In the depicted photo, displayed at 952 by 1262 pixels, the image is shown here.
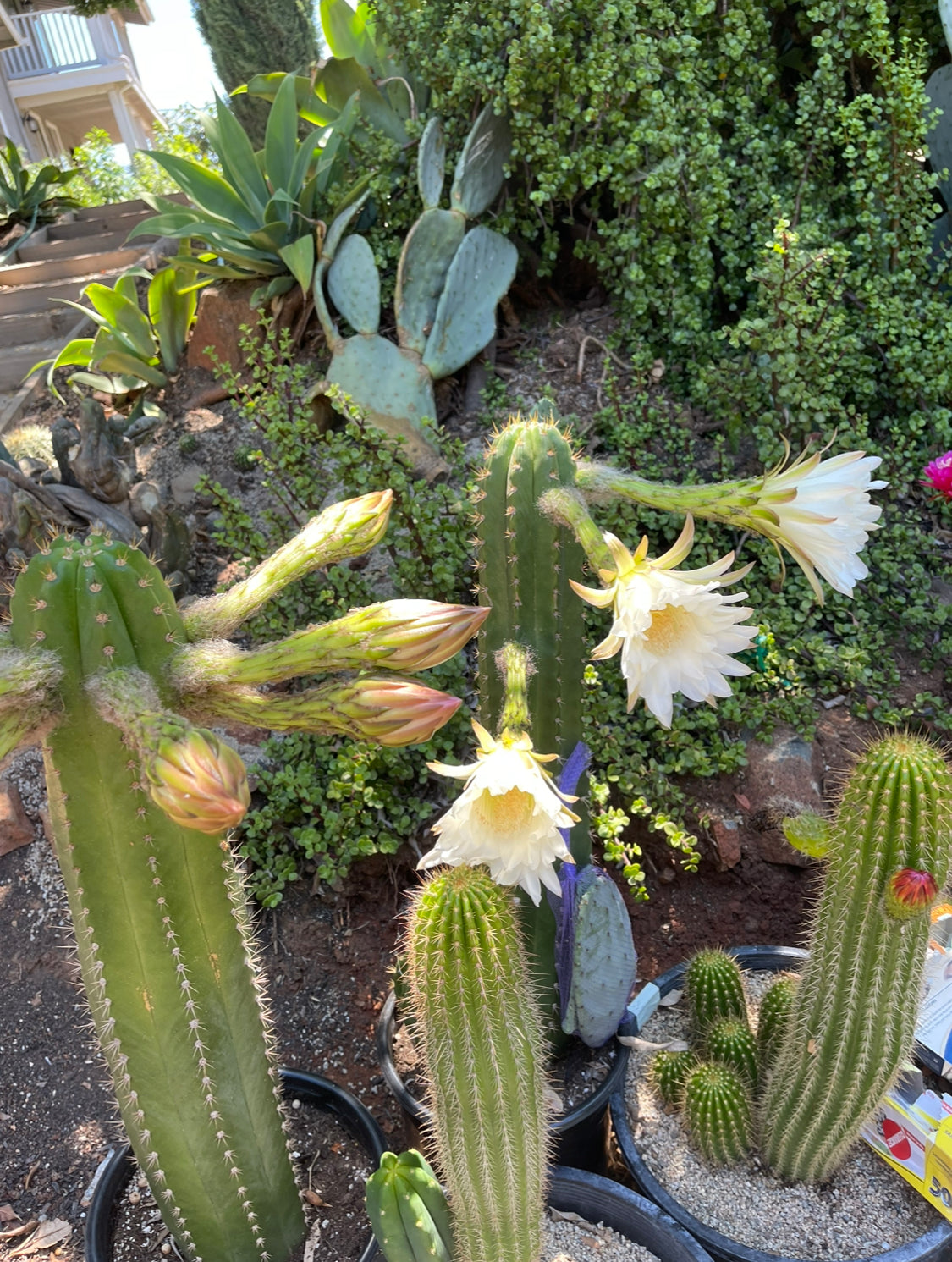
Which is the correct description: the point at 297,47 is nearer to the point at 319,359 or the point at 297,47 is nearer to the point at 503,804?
the point at 319,359

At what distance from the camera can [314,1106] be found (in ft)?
5.52

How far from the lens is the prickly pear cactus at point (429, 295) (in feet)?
9.90

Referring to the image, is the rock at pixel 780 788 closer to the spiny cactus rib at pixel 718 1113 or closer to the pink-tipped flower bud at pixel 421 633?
the spiny cactus rib at pixel 718 1113

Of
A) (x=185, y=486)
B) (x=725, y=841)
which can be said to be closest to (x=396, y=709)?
(x=725, y=841)

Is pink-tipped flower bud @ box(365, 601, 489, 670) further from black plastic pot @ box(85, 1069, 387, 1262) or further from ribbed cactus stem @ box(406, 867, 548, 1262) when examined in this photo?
black plastic pot @ box(85, 1069, 387, 1262)

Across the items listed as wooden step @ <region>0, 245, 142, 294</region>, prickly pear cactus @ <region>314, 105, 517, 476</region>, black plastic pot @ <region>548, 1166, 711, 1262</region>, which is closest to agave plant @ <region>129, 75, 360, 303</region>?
prickly pear cactus @ <region>314, 105, 517, 476</region>

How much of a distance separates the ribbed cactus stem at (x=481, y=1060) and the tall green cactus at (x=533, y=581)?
0.35m

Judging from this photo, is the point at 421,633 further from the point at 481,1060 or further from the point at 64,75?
the point at 64,75

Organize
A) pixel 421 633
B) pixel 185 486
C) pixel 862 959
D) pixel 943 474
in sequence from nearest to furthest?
1. pixel 421 633
2. pixel 862 959
3. pixel 943 474
4. pixel 185 486

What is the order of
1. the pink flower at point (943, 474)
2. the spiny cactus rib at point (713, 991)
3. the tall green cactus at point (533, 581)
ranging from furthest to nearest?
the pink flower at point (943, 474), the spiny cactus rib at point (713, 991), the tall green cactus at point (533, 581)

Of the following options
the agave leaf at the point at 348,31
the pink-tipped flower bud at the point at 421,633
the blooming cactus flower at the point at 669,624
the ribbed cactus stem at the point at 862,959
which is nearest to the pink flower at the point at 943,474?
the ribbed cactus stem at the point at 862,959

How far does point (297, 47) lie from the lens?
720 cm

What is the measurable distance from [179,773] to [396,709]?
0.21 meters

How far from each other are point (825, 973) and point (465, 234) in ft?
8.54
